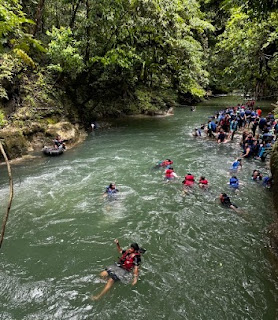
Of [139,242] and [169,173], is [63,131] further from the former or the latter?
[139,242]

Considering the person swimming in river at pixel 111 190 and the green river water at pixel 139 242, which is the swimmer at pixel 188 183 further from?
the person swimming in river at pixel 111 190

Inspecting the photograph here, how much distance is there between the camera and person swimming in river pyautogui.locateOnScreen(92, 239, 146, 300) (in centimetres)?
626

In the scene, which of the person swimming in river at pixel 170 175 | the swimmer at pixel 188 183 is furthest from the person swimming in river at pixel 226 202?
the person swimming in river at pixel 170 175

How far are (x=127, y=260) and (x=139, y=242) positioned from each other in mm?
1229

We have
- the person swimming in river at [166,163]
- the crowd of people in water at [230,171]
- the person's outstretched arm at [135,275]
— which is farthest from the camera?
the person swimming in river at [166,163]

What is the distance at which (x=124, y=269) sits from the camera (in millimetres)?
6488

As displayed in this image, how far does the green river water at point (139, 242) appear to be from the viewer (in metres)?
5.66

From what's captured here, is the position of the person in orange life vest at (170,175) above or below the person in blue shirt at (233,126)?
below

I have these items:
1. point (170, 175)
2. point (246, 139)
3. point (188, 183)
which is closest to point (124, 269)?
point (188, 183)

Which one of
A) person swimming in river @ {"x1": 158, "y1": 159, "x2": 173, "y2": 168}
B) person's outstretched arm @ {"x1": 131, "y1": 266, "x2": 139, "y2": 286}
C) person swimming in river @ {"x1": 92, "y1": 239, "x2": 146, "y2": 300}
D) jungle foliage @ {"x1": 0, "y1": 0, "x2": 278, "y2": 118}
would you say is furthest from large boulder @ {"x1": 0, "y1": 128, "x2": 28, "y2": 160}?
person's outstretched arm @ {"x1": 131, "y1": 266, "x2": 139, "y2": 286}

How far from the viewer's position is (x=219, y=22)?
4222 centimetres

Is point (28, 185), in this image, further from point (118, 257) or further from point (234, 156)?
point (234, 156)

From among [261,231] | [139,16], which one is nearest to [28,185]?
[261,231]

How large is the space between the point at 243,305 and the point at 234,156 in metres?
10.8
